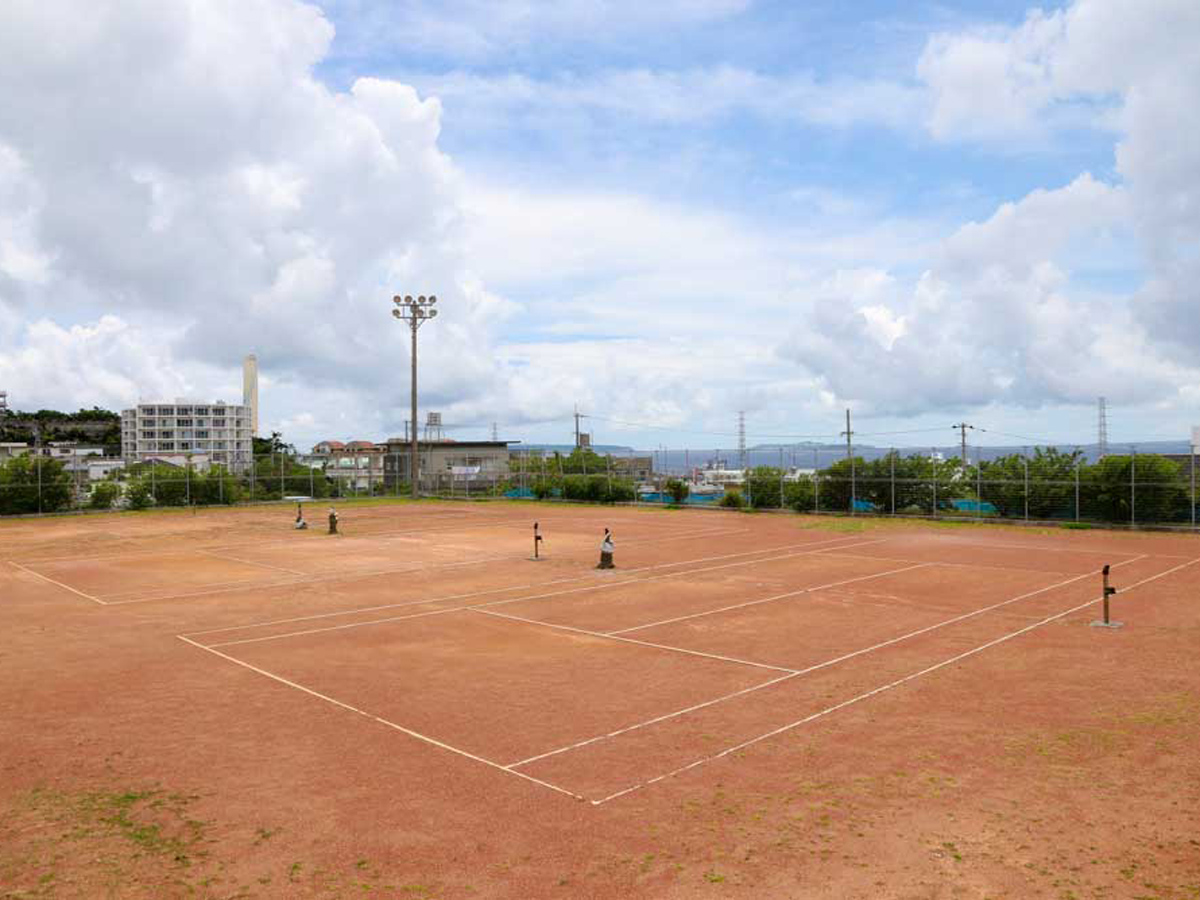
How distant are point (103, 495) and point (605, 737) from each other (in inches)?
1590

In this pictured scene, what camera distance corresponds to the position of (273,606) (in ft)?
54.0

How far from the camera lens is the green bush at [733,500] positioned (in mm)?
40688

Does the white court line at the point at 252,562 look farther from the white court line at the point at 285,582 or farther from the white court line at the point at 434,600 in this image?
the white court line at the point at 434,600

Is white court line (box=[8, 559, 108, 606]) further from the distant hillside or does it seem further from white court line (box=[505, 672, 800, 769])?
the distant hillside

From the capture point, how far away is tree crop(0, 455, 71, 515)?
38594 millimetres

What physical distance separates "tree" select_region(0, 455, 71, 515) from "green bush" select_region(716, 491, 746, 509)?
100ft

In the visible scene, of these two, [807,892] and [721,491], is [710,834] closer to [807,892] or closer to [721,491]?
[807,892]

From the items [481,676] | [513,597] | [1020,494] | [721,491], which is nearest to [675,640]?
[481,676]

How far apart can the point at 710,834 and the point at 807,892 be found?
3.26 ft

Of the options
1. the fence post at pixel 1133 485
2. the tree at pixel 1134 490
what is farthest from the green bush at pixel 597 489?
the fence post at pixel 1133 485

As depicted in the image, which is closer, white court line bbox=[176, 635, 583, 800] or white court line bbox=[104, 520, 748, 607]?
white court line bbox=[176, 635, 583, 800]

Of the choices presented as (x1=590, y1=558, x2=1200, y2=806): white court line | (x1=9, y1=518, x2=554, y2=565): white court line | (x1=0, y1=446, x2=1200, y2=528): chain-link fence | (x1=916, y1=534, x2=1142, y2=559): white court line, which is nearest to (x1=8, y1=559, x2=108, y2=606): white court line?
(x1=9, y1=518, x2=554, y2=565): white court line

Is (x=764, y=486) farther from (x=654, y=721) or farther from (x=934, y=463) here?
(x=654, y=721)

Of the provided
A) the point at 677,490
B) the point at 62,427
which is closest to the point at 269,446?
the point at 62,427
